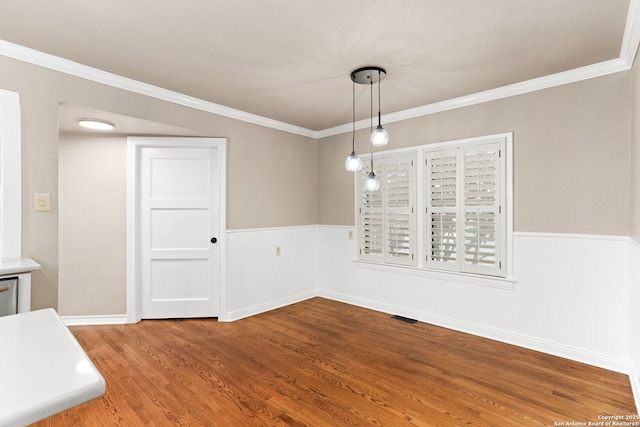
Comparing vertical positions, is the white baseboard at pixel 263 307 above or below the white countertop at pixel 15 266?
below

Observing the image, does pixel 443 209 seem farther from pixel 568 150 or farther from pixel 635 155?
pixel 635 155

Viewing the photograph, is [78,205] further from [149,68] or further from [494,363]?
[494,363]

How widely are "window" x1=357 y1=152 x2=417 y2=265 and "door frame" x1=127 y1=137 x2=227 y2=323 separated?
1.76 m

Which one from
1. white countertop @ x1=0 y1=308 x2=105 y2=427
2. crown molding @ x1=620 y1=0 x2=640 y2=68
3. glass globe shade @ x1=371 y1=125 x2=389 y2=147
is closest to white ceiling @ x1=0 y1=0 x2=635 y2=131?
crown molding @ x1=620 y1=0 x2=640 y2=68

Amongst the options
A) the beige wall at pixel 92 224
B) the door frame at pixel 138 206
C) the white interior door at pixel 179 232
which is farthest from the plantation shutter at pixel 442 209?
the beige wall at pixel 92 224

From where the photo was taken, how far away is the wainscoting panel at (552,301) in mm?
2617

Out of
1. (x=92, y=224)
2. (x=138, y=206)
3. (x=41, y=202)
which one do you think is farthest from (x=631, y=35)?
(x=92, y=224)

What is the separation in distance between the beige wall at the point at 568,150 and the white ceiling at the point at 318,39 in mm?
249

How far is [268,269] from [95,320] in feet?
6.56

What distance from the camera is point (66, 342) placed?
0.87 m

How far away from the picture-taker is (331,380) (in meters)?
2.48

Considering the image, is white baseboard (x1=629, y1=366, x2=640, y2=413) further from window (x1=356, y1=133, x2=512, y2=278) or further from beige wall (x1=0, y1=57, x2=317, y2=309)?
beige wall (x1=0, y1=57, x2=317, y2=309)

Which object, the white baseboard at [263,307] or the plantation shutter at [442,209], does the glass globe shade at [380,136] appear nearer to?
the plantation shutter at [442,209]

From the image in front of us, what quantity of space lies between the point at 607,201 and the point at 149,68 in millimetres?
3878
